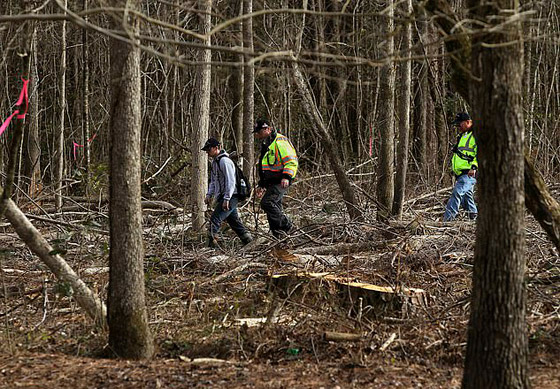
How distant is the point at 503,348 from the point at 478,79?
1612 millimetres

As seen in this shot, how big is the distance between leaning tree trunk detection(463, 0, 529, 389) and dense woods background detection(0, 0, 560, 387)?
0.02 meters

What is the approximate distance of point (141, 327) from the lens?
613cm

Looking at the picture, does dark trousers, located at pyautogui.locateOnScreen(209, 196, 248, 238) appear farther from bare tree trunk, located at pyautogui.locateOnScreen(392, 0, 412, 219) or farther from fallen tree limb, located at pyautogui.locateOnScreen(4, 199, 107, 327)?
fallen tree limb, located at pyautogui.locateOnScreen(4, 199, 107, 327)

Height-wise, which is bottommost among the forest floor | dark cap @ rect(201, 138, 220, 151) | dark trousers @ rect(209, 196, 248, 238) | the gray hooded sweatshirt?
the forest floor

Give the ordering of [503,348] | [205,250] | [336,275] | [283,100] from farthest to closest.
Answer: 1. [283,100]
2. [205,250]
3. [336,275]
4. [503,348]

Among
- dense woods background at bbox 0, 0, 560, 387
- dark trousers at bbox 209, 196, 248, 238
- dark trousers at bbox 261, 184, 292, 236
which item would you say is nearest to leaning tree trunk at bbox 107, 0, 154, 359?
dense woods background at bbox 0, 0, 560, 387

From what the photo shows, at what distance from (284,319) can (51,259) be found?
217 centimetres

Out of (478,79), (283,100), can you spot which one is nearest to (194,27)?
(283,100)

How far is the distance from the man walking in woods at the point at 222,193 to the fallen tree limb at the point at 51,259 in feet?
14.6

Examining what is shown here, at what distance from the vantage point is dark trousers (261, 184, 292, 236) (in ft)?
37.6

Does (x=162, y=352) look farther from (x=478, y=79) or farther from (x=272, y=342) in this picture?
(x=478, y=79)

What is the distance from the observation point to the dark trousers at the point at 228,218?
37.4ft

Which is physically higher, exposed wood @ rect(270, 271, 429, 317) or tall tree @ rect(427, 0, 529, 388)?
tall tree @ rect(427, 0, 529, 388)

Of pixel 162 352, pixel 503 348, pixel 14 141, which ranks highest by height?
pixel 14 141
